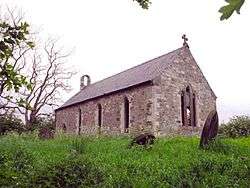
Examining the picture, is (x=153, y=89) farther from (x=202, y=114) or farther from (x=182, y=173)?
(x=182, y=173)

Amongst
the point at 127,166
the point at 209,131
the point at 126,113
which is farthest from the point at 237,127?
the point at 127,166

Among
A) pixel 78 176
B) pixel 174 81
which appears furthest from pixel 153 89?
pixel 78 176

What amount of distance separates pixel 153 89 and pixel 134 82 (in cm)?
277

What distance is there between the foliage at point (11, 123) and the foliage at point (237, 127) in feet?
62.1

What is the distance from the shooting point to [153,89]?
23.3 m

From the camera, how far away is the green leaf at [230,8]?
4.75ft

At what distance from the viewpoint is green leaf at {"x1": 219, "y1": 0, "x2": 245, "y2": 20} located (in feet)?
4.75

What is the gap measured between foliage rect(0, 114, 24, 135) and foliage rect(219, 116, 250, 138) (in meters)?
18.9

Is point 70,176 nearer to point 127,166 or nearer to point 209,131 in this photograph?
point 127,166

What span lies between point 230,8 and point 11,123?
119 ft

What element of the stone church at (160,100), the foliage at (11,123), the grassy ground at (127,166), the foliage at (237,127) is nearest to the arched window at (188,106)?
the stone church at (160,100)

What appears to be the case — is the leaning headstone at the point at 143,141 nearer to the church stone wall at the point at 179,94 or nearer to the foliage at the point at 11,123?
the church stone wall at the point at 179,94

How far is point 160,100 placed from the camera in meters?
23.5

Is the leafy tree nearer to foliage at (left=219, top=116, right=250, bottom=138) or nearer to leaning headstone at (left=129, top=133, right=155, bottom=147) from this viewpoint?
leaning headstone at (left=129, top=133, right=155, bottom=147)
